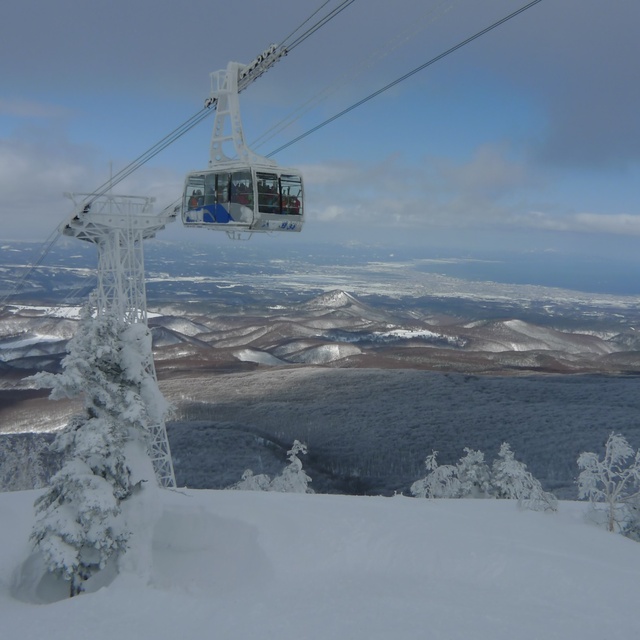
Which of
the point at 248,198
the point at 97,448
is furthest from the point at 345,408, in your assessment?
the point at 97,448

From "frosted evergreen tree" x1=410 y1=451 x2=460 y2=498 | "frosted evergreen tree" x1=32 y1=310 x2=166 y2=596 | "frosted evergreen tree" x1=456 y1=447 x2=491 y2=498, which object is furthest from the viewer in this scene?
"frosted evergreen tree" x1=410 y1=451 x2=460 y2=498

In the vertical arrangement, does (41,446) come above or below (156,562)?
below

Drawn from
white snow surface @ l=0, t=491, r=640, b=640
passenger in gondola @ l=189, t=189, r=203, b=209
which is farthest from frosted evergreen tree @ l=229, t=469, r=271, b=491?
passenger in gondola @ l=189, t=189, r=203, b=209

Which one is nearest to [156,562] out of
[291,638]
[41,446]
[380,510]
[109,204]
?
[291,638]

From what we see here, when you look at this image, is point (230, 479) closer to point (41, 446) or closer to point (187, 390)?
point (41, 446)

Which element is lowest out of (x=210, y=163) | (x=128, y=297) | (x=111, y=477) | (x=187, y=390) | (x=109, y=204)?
(x=187, y=390)

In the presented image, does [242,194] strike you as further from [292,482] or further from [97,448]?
[292,482]

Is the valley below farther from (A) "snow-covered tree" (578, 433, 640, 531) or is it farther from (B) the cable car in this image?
(A) "snow-covered tree" (578, 433, 640, 531)
